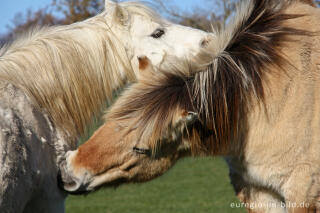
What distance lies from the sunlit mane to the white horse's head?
3.12 feet

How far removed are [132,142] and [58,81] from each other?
1001mm

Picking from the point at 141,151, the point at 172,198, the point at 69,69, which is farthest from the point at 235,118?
the point at 172,198

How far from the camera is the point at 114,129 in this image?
2.86 m

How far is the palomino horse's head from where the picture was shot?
2801 millimetres

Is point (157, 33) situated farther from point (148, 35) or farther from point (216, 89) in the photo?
point (216, 89)

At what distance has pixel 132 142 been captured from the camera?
112 inches

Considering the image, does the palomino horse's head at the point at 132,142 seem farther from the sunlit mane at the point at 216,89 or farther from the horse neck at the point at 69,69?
the horse neck at the point at 69,69

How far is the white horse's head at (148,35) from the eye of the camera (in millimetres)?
3967

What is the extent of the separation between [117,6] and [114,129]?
1.52m

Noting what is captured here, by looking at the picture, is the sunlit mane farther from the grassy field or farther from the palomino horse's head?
the grassy field

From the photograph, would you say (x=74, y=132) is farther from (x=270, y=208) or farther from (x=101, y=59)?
(x=270, y=208)

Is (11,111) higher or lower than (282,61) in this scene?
lower

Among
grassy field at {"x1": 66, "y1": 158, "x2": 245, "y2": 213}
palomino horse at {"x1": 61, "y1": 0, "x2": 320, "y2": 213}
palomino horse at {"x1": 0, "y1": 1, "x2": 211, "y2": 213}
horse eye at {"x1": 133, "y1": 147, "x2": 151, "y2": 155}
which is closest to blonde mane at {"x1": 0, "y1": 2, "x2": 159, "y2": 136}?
palomino horse at {"x1": 0, "y1": 1, "x2": 211, "y2": 213}

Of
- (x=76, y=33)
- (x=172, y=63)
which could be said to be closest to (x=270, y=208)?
(x=172, y=63)
